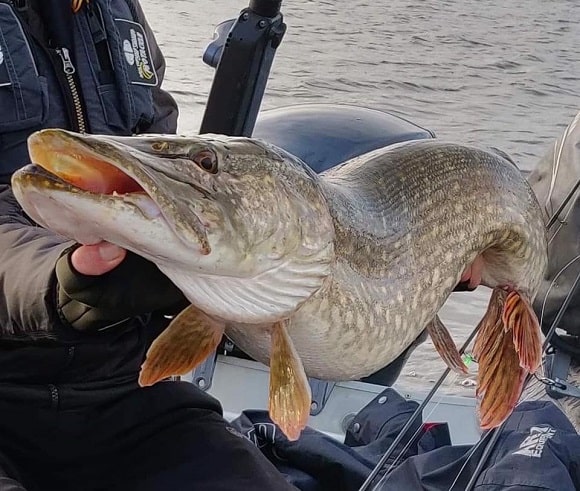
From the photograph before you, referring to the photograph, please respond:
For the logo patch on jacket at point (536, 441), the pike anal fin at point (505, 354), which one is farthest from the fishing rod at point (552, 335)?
the pike anal fin at point (505, 354)

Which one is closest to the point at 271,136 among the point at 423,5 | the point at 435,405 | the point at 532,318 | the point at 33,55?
the point at 435,405

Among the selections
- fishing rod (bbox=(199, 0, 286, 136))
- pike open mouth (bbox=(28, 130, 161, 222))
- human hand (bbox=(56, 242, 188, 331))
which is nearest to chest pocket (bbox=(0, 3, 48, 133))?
fishing rod (bbox=(199, 0, 286, 136))

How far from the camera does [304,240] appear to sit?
119 centimetres

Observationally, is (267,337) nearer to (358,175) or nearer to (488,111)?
(358,175)

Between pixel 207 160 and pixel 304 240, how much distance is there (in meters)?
0.18

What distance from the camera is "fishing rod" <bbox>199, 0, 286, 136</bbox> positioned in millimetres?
2039

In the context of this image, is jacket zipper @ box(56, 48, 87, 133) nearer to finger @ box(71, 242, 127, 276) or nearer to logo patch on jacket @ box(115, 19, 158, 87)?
logo patch on jacket @ box(115, 19, 158, 87)

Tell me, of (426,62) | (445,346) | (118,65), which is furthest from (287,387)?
(426,62)

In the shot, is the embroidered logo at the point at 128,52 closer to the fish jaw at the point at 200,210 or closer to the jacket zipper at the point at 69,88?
the jacket zipper at the point at 69,88

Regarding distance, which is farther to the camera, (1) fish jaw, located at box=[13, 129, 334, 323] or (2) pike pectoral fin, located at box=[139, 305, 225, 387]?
(2) pike pectoral fin, located at box=[139, 305, 225, 387]

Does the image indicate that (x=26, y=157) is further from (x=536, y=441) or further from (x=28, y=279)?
(x=536, y=441)

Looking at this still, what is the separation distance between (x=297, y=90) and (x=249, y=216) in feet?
21.2

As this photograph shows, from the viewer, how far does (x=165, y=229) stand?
971mm

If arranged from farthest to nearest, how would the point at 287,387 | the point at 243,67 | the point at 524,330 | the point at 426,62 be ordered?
the point at 426,62
the point at 243,67
the point at 524,330
the point at 287,387
